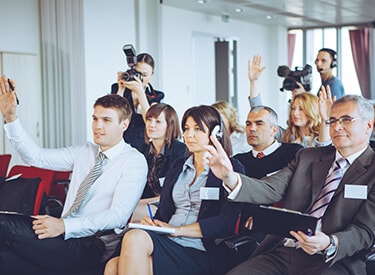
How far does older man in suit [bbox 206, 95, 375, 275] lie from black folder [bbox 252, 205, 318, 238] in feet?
0.17

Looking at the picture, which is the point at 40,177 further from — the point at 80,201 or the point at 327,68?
the point at 327,68

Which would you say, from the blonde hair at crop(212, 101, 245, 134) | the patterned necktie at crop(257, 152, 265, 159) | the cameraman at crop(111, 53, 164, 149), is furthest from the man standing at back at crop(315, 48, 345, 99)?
the patterned necktie at crop(257, 152, 265, 159)

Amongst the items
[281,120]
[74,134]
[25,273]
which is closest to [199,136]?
[25,273]

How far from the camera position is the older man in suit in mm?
3051

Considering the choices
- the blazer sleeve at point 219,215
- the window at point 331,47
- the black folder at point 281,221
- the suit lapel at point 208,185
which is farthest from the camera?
the window at point 331,47

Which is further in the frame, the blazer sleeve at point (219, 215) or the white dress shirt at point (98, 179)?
the white dress shirt at point (98, 179)

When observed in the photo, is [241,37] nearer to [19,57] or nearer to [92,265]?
[19,57]

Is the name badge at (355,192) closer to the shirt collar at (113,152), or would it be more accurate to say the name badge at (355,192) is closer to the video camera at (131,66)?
the shirt collar at (113,152)

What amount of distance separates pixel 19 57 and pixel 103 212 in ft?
18.4

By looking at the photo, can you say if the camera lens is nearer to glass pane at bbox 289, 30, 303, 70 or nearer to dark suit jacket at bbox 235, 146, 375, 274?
dark suit jacket at bbox 235, 146, 375, 274

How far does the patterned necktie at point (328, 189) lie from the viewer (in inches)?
128

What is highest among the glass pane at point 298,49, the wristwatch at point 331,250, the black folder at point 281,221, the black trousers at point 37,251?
the glass pane at point 298,49

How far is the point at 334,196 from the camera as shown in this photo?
126 inches

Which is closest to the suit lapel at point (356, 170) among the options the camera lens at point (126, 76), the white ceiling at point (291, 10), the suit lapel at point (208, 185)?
the suit lapel at point (208, 185)
